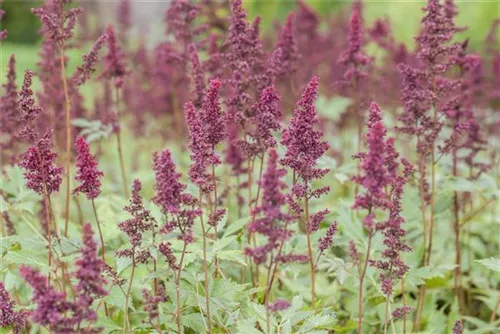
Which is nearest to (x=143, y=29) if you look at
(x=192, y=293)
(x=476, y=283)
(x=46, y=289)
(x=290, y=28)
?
(x=290, y=28)

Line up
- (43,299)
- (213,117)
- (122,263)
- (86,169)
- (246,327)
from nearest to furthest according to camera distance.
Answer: (43,299) < (86,169) < (246,327) < (213,117) < (122,263)

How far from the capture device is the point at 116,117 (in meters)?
6.28

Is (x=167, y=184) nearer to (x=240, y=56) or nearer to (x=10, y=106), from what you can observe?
(x=240, y=56)

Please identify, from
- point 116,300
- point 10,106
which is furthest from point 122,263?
point 10,106

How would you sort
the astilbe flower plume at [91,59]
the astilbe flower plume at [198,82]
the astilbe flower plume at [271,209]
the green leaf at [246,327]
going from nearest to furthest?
the astilbe flower plume at [271,209], the green leaf at [246,327], the astilbe flower plume at [91,59], the astilbe flower plume at [198,82]

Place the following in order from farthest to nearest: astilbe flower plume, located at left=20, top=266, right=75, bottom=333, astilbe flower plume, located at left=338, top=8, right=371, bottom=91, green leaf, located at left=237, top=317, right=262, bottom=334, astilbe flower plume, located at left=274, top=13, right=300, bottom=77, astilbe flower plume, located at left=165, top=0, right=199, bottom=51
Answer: astilbe flower plume, located at left=165, top=0, right=199, bottom=51 < astilbe flower plume, located at left=274, top=13, right=300, bottom=77 < astilbe flower plume, located at left=338, top=8, right=371, bottom=91 < green leaf, located at left=237, top=317, right=262, bottom=334 < astilbe flower plume, located at left=20, top=266, right=75, bottom=333

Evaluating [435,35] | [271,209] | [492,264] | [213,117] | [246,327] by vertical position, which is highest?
[435,35]

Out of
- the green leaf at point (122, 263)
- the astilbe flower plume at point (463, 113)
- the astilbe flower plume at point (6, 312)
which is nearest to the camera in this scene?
the astilbe flower plume at point (6, 312)

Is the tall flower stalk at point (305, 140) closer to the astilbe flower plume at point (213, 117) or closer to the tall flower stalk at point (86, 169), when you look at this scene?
the astilbe flower plume at point (213, 117)

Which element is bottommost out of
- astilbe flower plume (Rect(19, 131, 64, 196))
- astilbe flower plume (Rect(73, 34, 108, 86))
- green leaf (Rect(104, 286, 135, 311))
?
green leaf (Rect(104, 286, 135, 311))

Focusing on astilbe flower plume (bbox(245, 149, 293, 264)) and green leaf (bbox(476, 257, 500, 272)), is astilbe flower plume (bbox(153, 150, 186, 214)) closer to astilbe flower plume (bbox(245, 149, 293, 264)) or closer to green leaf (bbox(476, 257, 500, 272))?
astilbe flower plume (bbox(245, 149, 293, 264))

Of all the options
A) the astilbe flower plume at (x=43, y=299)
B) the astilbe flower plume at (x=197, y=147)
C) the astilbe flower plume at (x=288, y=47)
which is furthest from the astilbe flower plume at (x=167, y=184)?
the astilbe flower plume at (x=288, y=47)

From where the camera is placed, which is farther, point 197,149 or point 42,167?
point 42,167

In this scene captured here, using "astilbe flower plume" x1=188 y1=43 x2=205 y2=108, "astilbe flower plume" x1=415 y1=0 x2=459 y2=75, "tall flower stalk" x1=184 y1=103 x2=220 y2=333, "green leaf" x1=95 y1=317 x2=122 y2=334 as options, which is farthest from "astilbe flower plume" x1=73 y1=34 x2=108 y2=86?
"astilbe flower plume" x1=415 y1=0 x2=459 y2=75
